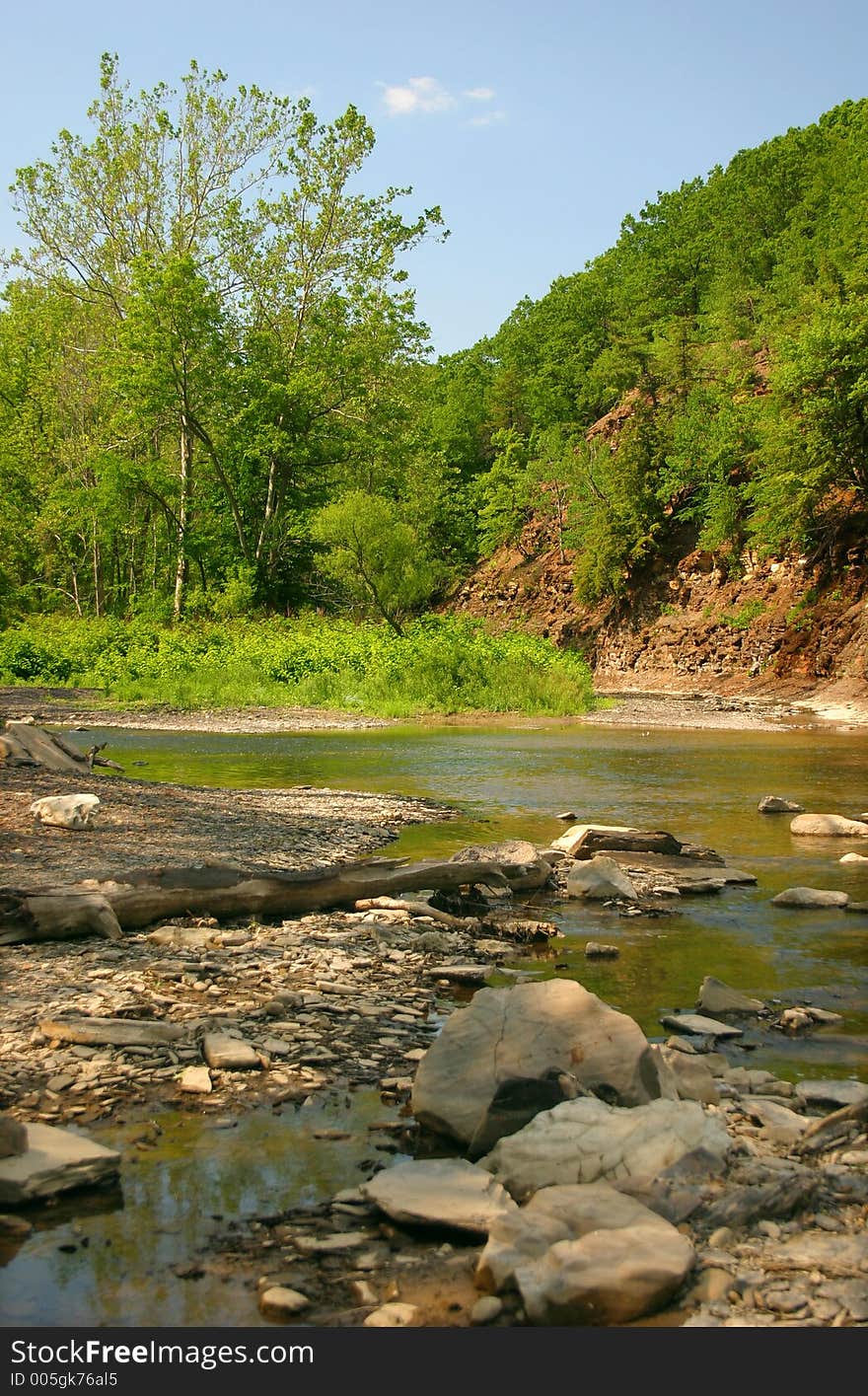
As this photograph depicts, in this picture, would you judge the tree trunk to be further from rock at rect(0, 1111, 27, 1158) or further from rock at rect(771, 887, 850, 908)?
rock at rect(0, 1111, 27, 1158)

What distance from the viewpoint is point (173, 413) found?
3934 cm

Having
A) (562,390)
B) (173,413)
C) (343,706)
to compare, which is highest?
(562,390)

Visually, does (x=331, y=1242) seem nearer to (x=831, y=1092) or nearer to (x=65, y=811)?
(x=831, y=1092)

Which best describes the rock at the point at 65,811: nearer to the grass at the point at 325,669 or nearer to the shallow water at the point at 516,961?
the shallow water at the point at 516,961

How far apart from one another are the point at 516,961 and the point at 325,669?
22.1 meters

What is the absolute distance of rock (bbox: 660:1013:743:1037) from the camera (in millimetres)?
4949

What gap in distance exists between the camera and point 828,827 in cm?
1030

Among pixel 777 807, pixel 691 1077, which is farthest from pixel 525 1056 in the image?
pixel 777 807

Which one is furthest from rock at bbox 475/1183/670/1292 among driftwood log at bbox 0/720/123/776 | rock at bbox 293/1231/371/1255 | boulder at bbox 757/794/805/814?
driftwood log at bbox 0/720/123/776

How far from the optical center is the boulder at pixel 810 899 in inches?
294

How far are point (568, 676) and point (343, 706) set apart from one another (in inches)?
207

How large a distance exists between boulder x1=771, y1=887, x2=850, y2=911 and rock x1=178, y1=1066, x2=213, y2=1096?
4.51 meters

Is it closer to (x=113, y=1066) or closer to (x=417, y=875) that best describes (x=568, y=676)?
(x=417, y=875)

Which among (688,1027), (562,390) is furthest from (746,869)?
(562,390)
